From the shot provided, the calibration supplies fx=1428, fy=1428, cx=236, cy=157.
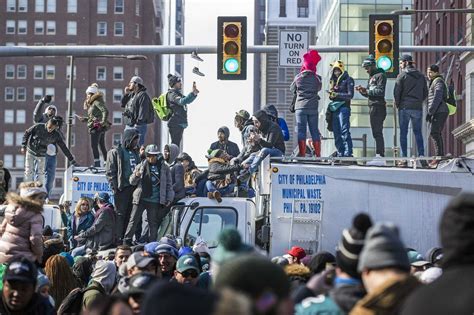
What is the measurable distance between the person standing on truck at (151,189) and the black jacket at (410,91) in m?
5.08

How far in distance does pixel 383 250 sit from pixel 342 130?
1684cm

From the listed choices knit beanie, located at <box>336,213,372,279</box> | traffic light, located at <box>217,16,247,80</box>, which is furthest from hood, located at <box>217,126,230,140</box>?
knit beanie, located at <box>336,213,372,279</box>

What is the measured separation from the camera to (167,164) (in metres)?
20.4

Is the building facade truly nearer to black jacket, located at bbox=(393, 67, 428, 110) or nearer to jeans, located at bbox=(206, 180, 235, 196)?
black jacket, located at bbox=(393, 67, 428, 110)

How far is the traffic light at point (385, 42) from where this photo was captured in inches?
987

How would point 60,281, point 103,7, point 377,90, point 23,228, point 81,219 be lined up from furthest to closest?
1. point 103,7
2. point 377,90
3. point 81,219
4. point 60,281
5. point 23,228

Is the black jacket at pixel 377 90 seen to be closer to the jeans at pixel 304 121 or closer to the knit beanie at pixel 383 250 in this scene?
the jeans at pixel 304 121

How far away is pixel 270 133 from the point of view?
2142 cm

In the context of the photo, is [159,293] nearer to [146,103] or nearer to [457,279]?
[457,279]

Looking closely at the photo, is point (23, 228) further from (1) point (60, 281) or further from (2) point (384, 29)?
(2) point (384, 29)

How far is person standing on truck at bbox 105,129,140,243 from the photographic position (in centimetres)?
2014

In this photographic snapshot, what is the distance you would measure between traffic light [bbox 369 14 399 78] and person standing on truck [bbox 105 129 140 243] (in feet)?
20.6

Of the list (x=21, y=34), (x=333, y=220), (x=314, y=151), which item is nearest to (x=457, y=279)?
(x=333, y=220)

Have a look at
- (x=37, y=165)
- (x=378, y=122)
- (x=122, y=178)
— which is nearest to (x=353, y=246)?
(x=122, y=178)
